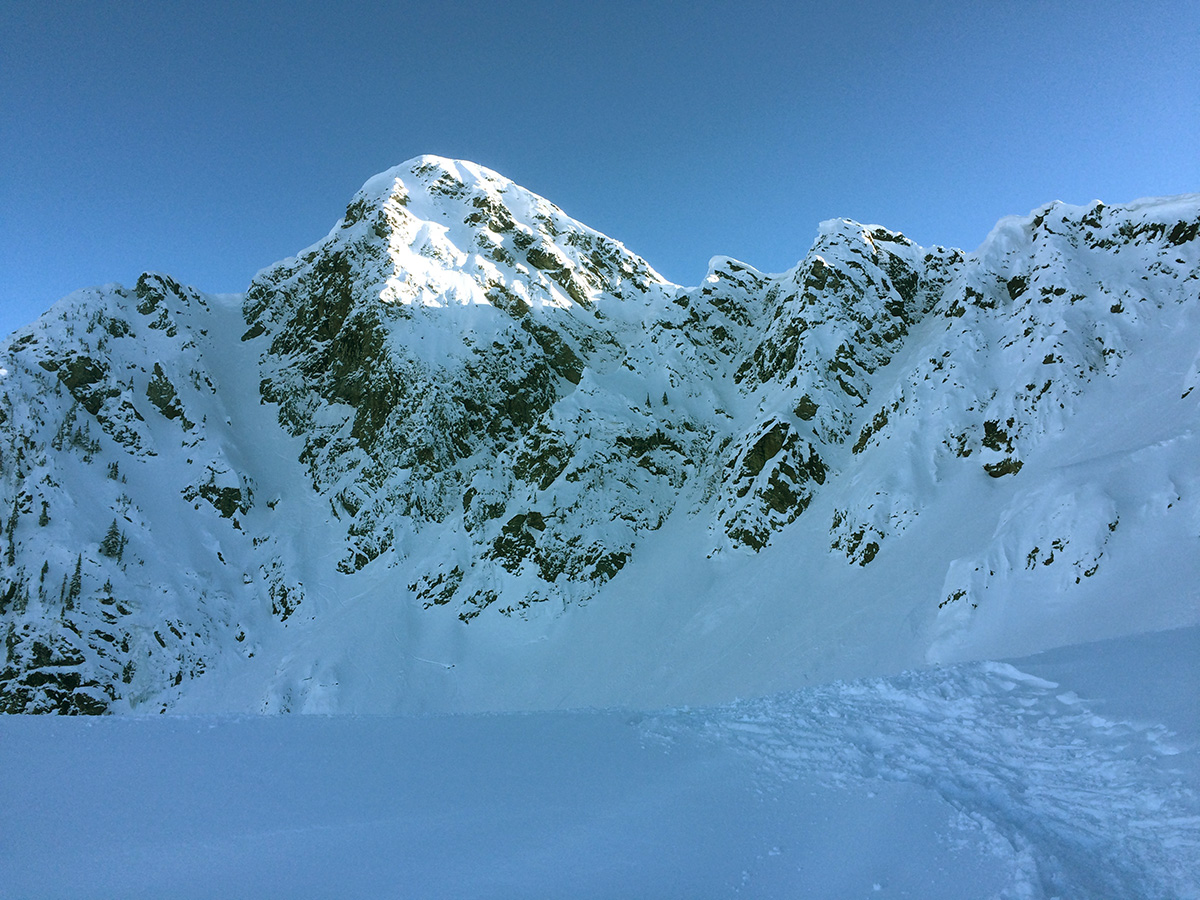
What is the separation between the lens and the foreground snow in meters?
4.94

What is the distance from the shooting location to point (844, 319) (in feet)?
166

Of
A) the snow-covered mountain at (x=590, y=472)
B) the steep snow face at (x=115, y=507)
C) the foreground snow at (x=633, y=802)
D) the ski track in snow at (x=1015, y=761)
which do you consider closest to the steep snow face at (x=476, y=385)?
the snow-covered mountain at (x=590, y=472)

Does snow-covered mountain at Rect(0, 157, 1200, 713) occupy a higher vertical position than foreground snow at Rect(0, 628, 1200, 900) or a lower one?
higher

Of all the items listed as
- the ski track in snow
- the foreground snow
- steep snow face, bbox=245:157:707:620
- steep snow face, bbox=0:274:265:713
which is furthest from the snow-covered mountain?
the foreground snow

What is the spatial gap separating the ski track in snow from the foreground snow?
0.10 ft

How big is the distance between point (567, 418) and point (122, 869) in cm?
4945

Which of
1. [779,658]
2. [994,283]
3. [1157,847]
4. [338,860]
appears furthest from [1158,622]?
[994,283]

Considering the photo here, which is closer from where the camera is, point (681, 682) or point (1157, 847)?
point (1157, 847)

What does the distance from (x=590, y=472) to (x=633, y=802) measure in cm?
4462

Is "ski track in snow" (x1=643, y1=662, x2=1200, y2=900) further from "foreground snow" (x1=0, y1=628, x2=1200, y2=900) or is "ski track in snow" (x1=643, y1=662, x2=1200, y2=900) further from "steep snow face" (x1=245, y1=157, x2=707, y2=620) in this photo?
"steep snow face" (x1=245, y1=157, x2=707, y2=620)

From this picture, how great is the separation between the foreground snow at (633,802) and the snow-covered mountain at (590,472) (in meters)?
12.9

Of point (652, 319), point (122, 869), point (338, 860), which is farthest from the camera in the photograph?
point (652, 319)

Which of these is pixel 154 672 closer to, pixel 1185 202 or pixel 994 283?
pixel 994 283

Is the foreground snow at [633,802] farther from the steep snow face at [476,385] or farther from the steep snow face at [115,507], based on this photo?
the steep snow face at [115,507]
